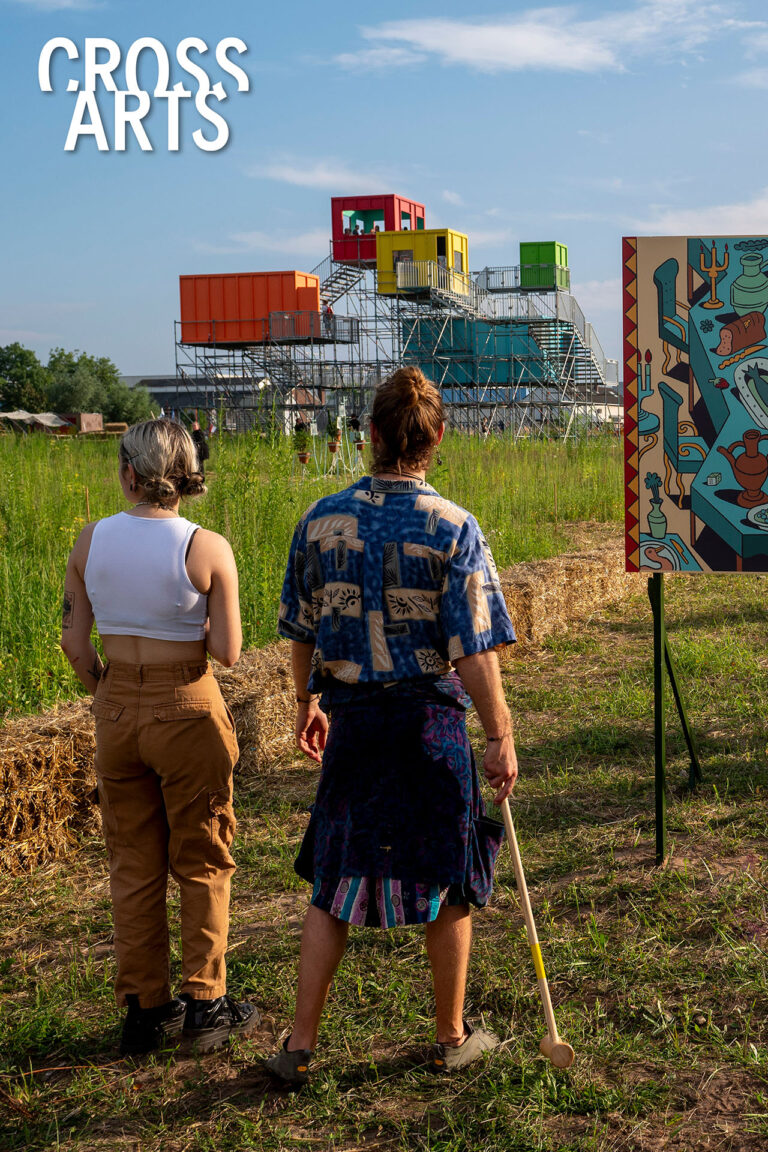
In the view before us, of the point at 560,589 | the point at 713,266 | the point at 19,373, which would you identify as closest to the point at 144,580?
the point at 713,266

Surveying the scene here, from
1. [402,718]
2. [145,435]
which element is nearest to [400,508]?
[402,718]

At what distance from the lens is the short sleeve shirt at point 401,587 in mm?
2408

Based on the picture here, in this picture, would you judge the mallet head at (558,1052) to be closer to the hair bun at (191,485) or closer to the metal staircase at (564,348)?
the hair bun at (191,485)

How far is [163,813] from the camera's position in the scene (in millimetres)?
2789

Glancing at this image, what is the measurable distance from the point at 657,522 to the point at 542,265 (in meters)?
41.5

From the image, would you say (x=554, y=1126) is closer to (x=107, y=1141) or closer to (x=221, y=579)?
(x=107, y=1141)

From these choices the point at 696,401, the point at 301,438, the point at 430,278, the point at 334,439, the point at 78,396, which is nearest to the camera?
the point at 696,401

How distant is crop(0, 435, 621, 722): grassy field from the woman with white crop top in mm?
2323

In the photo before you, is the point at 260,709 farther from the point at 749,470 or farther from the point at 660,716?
the point at 749,470

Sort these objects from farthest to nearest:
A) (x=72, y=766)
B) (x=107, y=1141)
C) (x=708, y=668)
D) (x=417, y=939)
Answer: (x=708, y=668) → (x=72, y=766) → (x=417, y=939) → (x=107, y=1141)

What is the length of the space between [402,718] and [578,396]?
37.5 meters

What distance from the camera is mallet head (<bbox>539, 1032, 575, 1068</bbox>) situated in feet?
8.36

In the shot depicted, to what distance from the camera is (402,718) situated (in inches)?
96.3

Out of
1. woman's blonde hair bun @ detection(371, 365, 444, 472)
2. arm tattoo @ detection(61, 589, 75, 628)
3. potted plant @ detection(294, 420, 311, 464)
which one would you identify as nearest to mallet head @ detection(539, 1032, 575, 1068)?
woman's blonde hair bun @ detection(371, 365, 444, 472)
